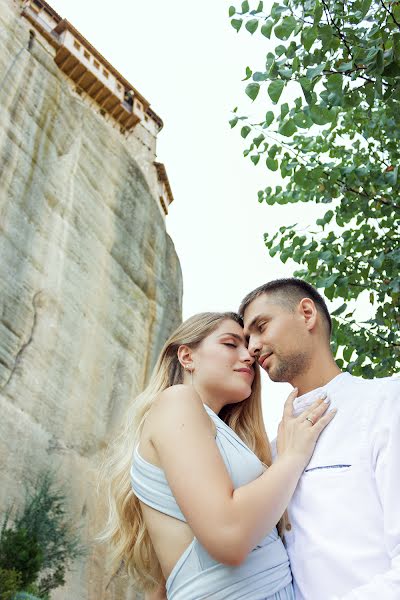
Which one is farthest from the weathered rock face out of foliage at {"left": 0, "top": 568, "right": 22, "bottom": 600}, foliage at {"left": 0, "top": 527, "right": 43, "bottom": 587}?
foliage at {"left": 0, "top": 568, "right": 22, "bottom": 600}

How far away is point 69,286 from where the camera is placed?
47.0ft

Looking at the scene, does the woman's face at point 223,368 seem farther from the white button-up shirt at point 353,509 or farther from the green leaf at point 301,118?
the green leaf at point 301,118

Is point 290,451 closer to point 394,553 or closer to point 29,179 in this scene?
point 394,553

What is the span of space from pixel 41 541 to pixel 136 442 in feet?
30.4

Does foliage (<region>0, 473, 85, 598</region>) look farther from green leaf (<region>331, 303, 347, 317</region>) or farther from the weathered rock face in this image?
green leaf (<region>331, 303, 347, 317</region>)

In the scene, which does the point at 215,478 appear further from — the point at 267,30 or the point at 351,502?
the point at 267,30

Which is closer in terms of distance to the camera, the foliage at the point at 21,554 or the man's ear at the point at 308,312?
the man's ear at the point at 308,312

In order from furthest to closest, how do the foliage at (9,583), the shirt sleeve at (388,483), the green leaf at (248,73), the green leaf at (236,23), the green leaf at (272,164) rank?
the foliage at (9,583)
the green leaf at (272,164)
the green leaf at (236,23)
the green leaf at (248,73)
the shirt sleeve at (388,483)

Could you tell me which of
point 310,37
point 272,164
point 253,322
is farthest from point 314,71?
point 253,322

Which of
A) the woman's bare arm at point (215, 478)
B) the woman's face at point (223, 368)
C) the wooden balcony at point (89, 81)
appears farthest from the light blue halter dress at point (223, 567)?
the wooden balcony at point (89, 81)

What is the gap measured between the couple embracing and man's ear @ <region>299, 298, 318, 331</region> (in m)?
0.07

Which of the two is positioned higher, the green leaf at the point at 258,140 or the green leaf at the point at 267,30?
the green leaf at the point at 267,30

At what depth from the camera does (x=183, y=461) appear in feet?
6.43

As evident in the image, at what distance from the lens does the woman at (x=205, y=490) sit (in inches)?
72.6
